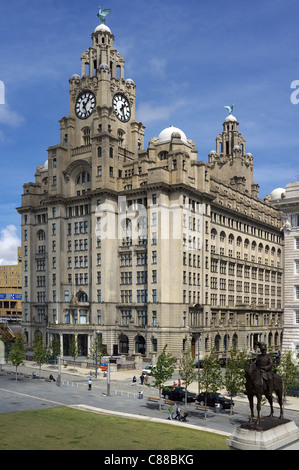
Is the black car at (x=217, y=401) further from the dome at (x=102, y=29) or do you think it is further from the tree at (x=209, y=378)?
the dome at (x=102, y=29)

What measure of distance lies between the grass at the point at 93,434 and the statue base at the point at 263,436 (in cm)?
241

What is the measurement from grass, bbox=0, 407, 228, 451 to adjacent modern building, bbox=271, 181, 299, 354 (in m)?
29.2

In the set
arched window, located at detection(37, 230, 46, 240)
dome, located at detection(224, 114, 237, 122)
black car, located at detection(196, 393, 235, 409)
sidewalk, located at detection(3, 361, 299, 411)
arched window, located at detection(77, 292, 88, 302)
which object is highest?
dome, located at detection(224, 114, 237, 122)

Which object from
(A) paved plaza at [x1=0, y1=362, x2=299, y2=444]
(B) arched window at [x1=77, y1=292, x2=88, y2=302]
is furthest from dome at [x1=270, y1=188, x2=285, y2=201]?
(A) paved plaza at [x1=0, y1=362, x2=299, y2=444]

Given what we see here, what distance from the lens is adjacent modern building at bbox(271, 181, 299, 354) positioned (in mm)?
69312

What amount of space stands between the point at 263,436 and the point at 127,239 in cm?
7687

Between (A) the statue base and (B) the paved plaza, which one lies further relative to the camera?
(B) the paved plaza

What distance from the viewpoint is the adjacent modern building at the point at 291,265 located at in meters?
69.3

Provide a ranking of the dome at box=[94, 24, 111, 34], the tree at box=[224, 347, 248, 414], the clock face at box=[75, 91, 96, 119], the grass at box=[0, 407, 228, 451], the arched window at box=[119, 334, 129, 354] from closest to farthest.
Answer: the grass at box=[0, 407, 228, 451] < the tree at box=[224, 347, 248, 414] < the arched window at box=[119, 334, 129, 354] < the clock face at box=[75, 91, 96, 119] < the dome at box=[94, 24, 111, 34]

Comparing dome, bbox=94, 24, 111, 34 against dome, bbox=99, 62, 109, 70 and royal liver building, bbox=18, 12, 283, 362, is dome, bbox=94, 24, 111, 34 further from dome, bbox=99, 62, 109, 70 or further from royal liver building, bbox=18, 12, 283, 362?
dome, bbox=99, 62, 109, 70

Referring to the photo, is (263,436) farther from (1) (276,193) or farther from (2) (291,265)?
(1) (276,193)

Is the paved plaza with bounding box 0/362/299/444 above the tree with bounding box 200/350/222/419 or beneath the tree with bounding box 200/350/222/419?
beneath

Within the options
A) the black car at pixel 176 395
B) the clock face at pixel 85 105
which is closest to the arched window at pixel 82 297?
the clock face at pixel 85 105

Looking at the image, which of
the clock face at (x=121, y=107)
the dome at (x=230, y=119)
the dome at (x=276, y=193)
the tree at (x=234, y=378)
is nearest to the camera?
the tree at (x=234, y=378)
